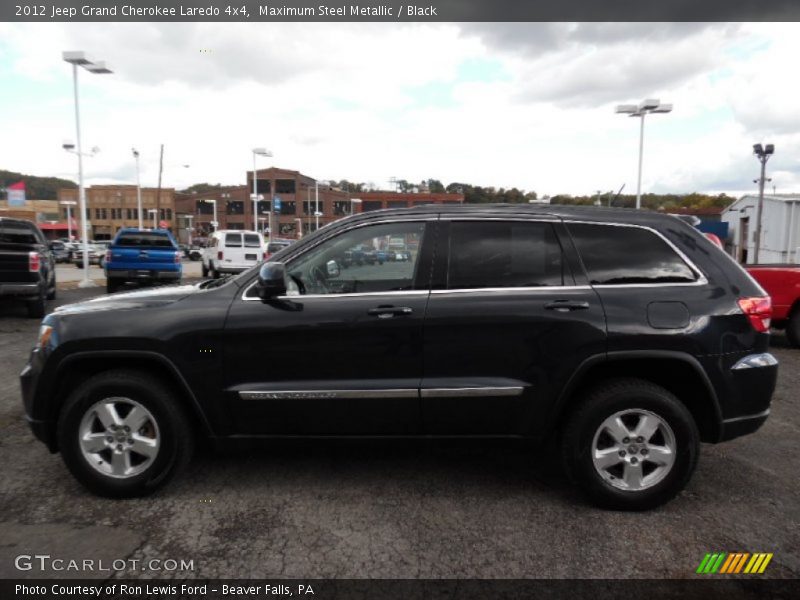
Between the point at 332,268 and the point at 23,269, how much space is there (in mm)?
9127

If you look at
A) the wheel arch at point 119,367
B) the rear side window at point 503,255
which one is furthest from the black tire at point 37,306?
the rear side window at point 503,255

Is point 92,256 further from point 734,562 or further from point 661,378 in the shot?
point 734,562

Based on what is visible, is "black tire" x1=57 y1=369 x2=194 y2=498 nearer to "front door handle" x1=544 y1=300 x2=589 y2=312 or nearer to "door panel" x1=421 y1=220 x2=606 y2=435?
"door panel" x1=421 y1=220 x2=606 y2=435

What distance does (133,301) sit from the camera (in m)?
3.63

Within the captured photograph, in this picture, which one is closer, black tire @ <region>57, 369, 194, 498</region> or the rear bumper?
black tire @ <region>57, 369, 194, 498</region>

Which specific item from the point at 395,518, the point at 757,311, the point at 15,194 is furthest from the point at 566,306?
the point at 15,194

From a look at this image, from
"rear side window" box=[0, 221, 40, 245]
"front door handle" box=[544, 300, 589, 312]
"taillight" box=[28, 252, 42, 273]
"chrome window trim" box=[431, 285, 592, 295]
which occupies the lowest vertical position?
"taillight" box=[28, 252, 42, 273]

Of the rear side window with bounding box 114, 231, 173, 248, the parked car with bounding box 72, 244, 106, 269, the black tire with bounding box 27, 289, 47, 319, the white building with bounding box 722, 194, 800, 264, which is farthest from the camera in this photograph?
the parked car with bounding box 72, 244, 106, 269

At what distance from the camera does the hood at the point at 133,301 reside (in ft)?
11.6

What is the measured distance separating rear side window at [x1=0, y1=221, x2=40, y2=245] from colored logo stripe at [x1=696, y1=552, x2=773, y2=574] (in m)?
12.5

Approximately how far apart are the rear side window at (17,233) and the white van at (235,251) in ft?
32.0

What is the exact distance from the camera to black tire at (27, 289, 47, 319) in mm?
10641

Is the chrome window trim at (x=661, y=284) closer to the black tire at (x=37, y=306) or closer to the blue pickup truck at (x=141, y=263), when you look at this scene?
the black tire at (x=37, y=306)

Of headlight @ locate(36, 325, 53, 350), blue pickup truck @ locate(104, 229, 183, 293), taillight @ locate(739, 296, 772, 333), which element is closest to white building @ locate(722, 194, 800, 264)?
blue pickup truck @ locate(104, 229, 183, 293)
